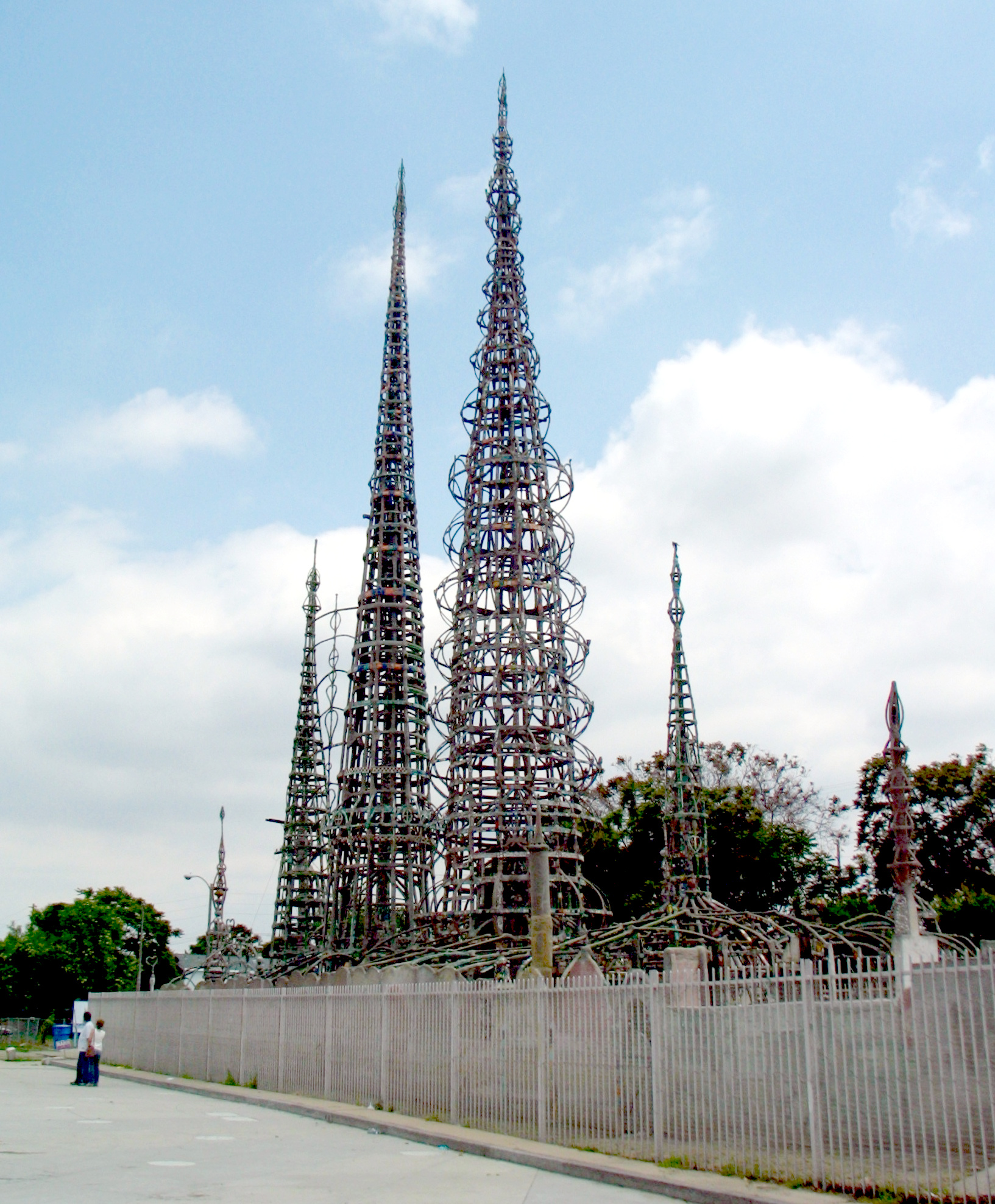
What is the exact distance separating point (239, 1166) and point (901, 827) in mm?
10692

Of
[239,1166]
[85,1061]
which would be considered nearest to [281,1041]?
[85,1061]

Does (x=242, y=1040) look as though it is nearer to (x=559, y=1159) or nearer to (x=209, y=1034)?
(x=209, y=1034)

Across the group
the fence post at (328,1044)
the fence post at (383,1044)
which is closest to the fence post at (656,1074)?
the fence post at (383,1044)

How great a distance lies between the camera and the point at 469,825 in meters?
38.8

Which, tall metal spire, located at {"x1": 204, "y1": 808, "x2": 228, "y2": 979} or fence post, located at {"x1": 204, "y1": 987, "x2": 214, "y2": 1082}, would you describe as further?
tall metal spire, located at {"x1": 204, "y1": 808, "x2": 228, "y2": 979}

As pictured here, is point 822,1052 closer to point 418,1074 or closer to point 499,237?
point 418,1074

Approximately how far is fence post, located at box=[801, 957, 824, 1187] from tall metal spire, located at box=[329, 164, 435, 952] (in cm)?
3201

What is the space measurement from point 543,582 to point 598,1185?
28.4m

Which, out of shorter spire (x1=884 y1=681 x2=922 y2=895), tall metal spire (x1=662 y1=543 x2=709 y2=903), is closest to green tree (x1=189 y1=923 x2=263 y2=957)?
tall metal spire (x1=662 y1=543 x2=709 y2=903)

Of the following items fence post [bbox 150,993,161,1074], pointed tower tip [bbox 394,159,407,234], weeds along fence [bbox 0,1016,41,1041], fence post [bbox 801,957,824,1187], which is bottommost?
weeds along fence [bbox 0,1016,41,1041]

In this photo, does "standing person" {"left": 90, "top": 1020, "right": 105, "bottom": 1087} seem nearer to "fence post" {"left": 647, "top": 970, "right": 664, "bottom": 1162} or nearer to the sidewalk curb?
the sidewalk curb

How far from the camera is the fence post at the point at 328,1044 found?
24203mm

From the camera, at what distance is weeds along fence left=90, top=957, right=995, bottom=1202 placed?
11812mm

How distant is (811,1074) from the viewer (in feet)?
43.0
